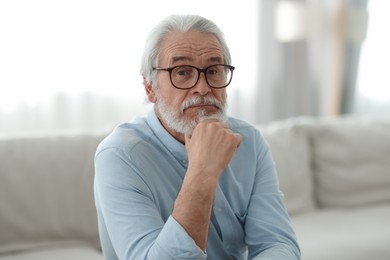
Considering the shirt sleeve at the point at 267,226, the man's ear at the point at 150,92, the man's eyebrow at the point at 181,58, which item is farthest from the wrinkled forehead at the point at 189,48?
the shirt sleeve at the point at 267,226

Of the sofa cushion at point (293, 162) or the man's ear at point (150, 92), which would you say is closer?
the man's ear at point (150, 92)

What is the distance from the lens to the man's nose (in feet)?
4.68

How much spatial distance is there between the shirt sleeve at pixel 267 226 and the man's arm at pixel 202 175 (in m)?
0.28

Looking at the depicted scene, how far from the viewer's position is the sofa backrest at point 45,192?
2.06 metres

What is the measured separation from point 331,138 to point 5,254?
1.58 m

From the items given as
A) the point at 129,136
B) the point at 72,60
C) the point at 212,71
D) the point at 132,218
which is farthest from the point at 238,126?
the point at 72,60

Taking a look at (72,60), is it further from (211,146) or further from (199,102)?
(211,146)

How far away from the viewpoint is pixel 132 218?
1.29 meters

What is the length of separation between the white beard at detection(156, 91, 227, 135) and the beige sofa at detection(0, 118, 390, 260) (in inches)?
30.9

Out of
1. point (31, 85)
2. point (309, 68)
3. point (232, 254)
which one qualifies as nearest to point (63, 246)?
point (232, 254)

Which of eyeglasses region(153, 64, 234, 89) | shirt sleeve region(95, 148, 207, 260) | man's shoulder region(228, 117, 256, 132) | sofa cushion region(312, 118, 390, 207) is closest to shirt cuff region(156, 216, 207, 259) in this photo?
shirt sleeve region(95, 148, 207, 260)

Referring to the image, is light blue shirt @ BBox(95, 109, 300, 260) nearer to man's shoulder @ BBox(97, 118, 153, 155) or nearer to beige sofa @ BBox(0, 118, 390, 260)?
man's shoulder @ BBox(97, 118, 153, 155)

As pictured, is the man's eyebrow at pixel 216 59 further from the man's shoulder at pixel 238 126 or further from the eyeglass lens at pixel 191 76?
the man's shoulder at pixel 238 126

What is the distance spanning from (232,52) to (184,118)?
219cm
